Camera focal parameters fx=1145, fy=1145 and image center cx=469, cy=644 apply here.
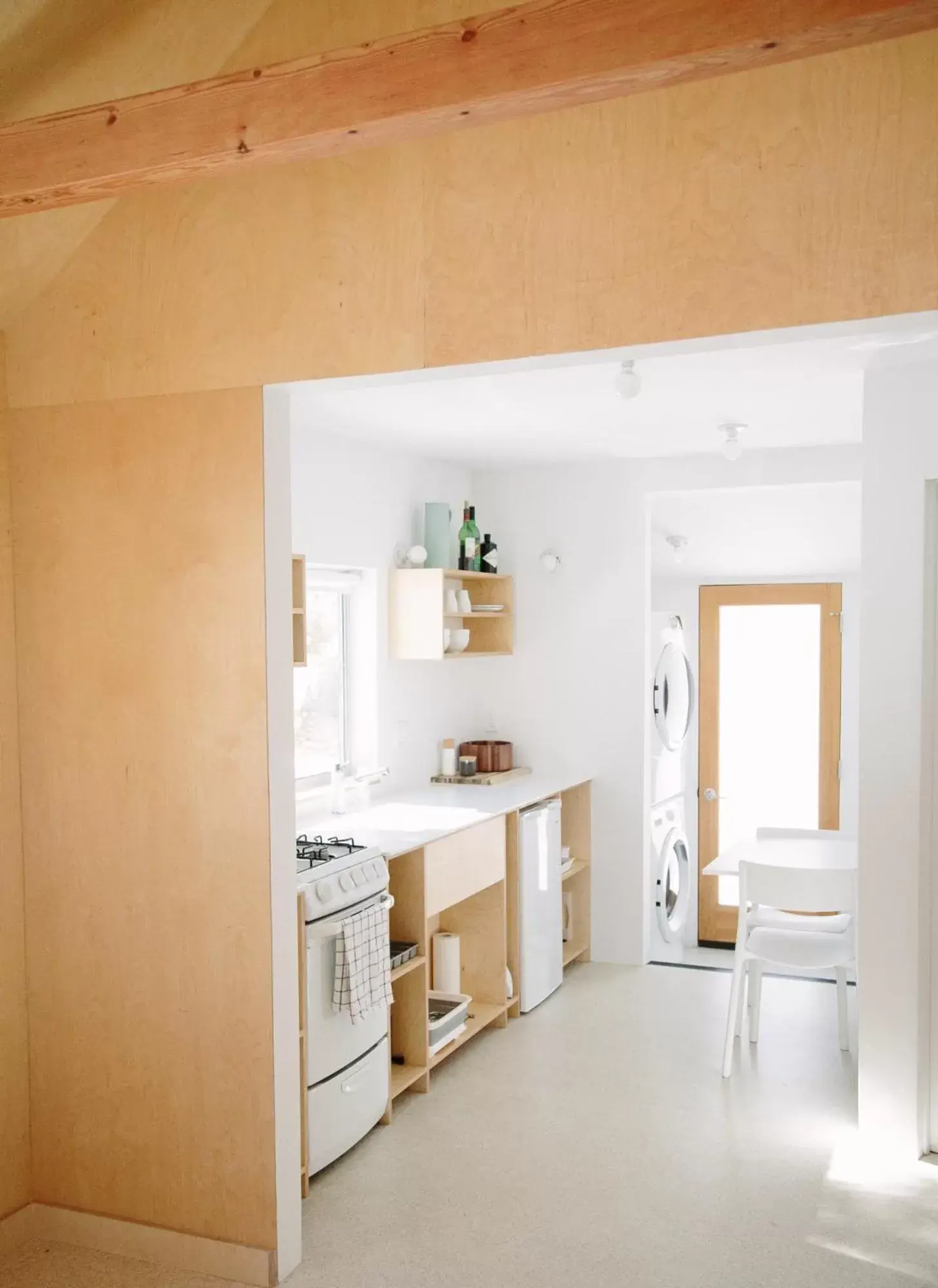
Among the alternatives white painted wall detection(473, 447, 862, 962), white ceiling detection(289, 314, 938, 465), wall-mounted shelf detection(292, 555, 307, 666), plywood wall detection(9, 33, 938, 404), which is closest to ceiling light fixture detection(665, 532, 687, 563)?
white painted wall detection(473, 447, 862, 962)

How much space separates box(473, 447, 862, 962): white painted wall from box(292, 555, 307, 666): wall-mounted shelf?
2007 millimetres

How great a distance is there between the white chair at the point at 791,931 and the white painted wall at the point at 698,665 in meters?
1.92

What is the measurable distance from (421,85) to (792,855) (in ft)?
10.9

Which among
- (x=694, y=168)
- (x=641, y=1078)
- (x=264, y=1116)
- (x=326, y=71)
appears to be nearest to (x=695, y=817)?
(x=641, y=1078)

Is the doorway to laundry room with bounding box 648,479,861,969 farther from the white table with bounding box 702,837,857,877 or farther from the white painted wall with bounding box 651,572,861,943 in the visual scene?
the white table with bounding box 702,837,857,877

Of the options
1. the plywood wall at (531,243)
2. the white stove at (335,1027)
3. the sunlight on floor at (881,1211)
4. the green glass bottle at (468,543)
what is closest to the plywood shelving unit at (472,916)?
the white stove at (335,1027)

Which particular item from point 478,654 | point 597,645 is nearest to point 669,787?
point 597,645

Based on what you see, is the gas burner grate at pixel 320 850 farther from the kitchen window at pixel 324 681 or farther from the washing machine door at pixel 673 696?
the washing machine door at pixel 673 696

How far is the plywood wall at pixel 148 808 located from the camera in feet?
9.35

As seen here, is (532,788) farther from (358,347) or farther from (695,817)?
(358,347)

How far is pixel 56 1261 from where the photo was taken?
116 inches

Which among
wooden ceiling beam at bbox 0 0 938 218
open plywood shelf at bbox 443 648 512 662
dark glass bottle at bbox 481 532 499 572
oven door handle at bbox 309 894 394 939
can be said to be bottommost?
oven door handle at bbox 309 894 394 939

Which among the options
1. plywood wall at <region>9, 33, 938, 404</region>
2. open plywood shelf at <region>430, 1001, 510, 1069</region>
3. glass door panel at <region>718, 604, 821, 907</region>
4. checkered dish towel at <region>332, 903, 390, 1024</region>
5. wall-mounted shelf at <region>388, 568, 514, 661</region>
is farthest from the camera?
glass door panel at <region>718, 604, 821, 907</region>

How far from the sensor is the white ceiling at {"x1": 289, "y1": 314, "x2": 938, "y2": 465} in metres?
3.24
